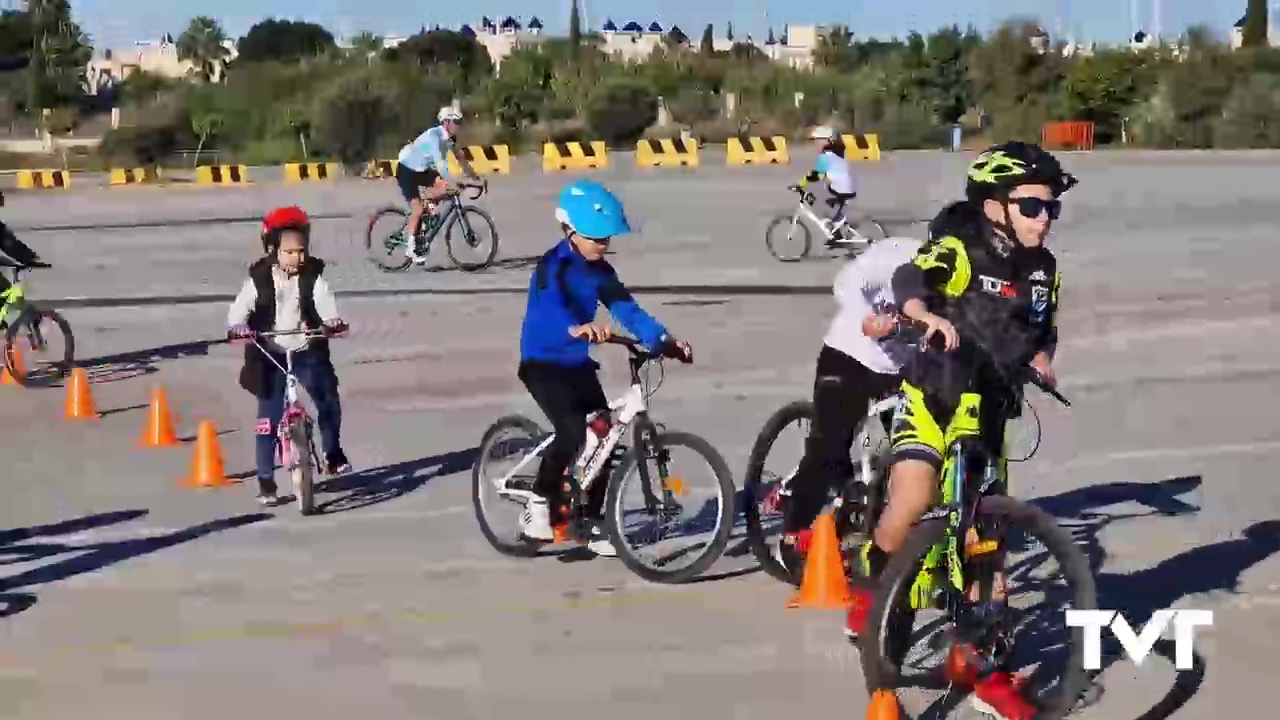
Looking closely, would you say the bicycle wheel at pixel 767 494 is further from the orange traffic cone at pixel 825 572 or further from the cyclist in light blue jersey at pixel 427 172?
the cyclist in light blue jersey at pixel 427 172

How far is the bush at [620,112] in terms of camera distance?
223 feet

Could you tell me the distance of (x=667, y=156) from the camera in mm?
53469

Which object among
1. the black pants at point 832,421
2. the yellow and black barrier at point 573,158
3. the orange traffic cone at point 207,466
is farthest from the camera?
the yellow and black barrier at point 573,158

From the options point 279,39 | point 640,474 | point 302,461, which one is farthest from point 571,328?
point 279,39

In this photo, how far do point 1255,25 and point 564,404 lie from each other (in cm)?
7463

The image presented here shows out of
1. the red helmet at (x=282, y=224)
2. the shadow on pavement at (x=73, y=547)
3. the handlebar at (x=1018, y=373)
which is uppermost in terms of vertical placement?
the red helmet at (x=282, y=224)

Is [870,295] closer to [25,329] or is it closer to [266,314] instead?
[266,314]

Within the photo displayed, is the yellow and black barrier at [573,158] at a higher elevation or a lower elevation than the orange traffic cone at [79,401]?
higher

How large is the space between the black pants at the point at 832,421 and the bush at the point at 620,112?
5984 cm

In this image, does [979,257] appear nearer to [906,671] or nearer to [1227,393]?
[906,671]

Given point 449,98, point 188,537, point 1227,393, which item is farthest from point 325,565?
point 449,98

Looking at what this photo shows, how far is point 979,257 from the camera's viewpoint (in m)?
6.18

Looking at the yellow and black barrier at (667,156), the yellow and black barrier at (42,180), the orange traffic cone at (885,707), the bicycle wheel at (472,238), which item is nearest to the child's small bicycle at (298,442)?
the orange traffic cone at (885,707)

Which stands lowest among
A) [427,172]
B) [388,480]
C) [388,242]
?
[388,480]
